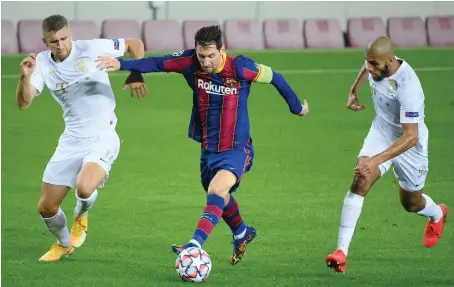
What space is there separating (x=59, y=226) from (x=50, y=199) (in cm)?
24

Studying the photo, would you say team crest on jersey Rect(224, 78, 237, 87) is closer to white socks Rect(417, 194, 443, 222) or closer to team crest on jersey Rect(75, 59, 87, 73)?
team crest on jersey Rect(75, 59, 87, 73)

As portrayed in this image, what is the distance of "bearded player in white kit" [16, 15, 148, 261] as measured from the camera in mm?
9508

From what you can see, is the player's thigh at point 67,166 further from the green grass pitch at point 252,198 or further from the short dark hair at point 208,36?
the short dark hair at point 208,36

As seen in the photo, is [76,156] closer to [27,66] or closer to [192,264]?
[27,66]

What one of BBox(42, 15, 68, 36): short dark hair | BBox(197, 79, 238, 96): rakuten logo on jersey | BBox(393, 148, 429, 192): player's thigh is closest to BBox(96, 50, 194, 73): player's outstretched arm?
BBox(197, 79, 238, 96): rakuten logo on jersey

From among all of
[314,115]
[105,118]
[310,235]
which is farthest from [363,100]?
[105,118]

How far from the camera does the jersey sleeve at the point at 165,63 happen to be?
918 cm

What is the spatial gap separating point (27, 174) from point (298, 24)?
14.3m

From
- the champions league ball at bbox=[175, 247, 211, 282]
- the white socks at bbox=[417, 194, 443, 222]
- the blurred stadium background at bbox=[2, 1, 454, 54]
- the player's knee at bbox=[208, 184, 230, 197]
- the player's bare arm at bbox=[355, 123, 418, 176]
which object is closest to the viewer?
the champions league ball at bbox=[175, 247, 211, 282]

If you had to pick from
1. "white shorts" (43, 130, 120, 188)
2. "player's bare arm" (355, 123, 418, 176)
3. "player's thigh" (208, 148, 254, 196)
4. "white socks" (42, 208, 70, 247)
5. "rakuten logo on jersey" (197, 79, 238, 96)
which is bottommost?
"white socks" (42, 208, 70, 247)

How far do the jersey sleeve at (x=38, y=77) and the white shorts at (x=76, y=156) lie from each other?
506mm

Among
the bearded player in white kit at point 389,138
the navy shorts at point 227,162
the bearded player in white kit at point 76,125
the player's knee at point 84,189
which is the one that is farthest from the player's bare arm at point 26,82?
the bearded player in white kit at point 389,138

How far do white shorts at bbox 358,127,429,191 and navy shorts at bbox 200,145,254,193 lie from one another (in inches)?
39.6

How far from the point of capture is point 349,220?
30.0 feet
